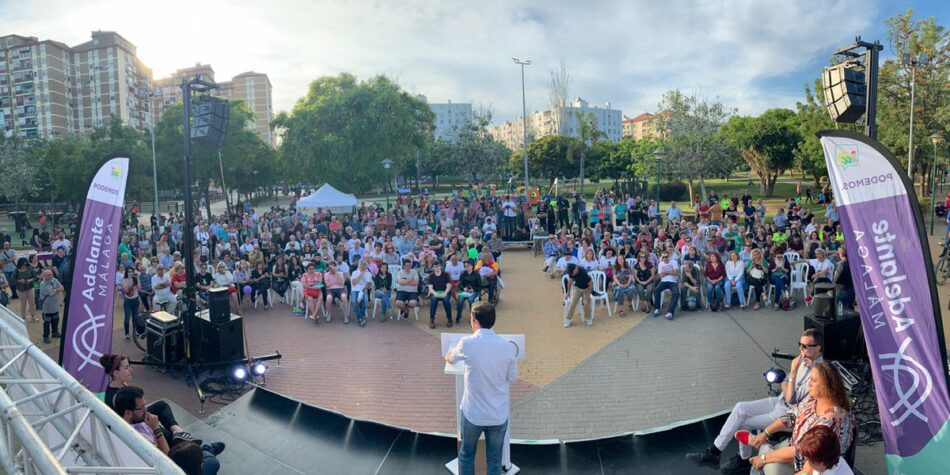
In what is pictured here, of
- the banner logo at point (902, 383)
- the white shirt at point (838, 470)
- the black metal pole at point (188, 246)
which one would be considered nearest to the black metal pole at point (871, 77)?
the banner logo at point (902, 383)

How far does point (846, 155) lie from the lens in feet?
15.4

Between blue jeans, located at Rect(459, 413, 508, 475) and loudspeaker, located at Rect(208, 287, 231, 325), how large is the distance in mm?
4719

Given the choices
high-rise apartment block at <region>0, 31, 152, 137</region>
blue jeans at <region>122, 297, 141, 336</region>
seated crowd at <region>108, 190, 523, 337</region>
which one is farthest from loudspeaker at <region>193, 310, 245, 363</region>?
high-rise apartment block at <region>0, 31, 152, 137</region>

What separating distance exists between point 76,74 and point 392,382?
110 m

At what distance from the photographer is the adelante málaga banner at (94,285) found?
5.89 metres

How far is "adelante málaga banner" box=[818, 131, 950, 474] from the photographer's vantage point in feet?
13.2

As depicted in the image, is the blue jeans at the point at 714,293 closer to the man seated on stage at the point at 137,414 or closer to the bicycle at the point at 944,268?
the bicycle at the point at 944,268

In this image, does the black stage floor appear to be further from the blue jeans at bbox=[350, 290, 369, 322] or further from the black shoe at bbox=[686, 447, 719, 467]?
the blue jeans at bbox=[350, 290, 369, 322]

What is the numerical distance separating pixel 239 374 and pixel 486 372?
4270 mm

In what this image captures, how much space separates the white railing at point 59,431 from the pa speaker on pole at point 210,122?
15.2 ft

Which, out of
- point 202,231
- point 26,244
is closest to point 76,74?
point 26,244

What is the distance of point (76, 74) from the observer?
93.1 m

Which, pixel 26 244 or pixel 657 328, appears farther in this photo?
pixel 26 244

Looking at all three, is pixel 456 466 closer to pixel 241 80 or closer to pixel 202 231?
pixel 202 231
